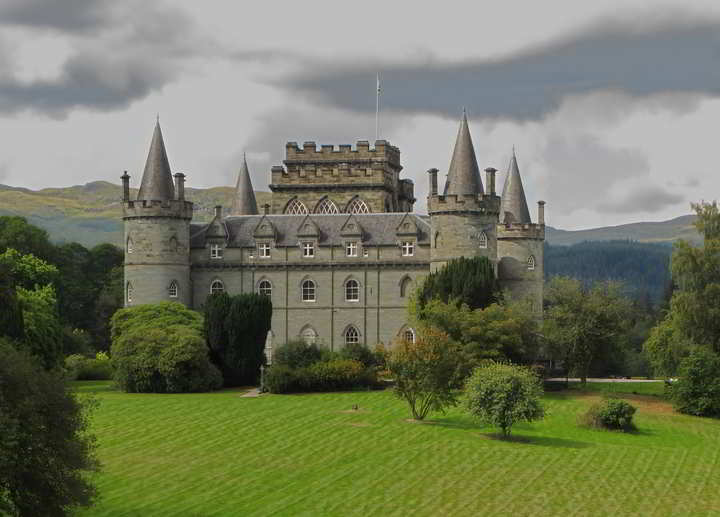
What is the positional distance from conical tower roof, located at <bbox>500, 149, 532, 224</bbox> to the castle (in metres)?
0.06

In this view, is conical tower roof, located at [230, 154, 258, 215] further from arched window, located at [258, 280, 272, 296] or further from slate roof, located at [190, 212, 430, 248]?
arched window, located at [258, 280, 272, 296]

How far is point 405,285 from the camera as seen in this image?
2581 inches

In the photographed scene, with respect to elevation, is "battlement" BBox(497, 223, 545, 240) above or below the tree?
above

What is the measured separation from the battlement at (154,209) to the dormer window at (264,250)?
5099 millimetres

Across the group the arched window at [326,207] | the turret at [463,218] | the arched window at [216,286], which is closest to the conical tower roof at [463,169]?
the turret at [463,218]

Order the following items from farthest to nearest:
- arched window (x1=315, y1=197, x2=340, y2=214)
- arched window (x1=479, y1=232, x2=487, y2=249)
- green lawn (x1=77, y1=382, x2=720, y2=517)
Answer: arched window (x1=315, y1=197, x2=340, y2=214) < arched window (x1=479, y1=232, x2=487, y2=249) < green lawn (x1=77, y1=382, x2=720, y2=517)

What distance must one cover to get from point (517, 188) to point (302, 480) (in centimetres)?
3755

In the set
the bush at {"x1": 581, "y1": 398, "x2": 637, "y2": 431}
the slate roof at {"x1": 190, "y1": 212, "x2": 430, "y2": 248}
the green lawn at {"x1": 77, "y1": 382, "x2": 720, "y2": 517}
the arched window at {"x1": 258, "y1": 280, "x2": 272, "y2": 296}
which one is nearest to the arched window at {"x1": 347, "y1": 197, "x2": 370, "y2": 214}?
the slate roof at {"x1": 190, "y1": 212, "x2": 430, "y2": 248}

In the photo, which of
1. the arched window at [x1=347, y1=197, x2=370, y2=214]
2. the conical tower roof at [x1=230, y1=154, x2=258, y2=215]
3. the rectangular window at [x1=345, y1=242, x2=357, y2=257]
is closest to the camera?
the rectangular window at [x1=345, y1=242, x2=357, y2=257]

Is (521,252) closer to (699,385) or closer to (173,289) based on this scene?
(699,385)

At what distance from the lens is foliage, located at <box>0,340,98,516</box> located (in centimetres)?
2488

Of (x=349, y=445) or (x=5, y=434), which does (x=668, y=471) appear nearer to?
(x=349, y=445)

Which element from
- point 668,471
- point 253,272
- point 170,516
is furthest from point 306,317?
point 170,516

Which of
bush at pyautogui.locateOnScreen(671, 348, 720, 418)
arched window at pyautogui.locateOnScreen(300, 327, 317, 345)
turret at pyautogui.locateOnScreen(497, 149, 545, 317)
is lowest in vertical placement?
bush at pyautogui.locateOnScreen(671, 348, 720, 418)
